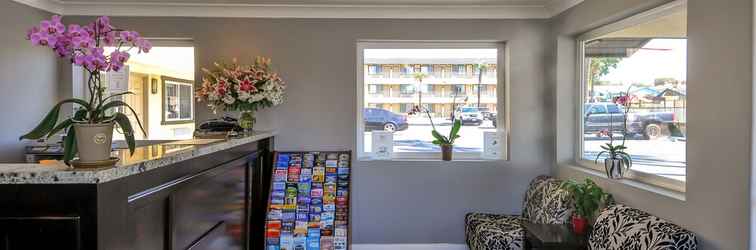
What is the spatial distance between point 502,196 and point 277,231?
6.33ft

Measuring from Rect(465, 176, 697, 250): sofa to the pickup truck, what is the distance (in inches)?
19.9

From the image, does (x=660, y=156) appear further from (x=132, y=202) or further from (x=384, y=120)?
(x=132, y=202)

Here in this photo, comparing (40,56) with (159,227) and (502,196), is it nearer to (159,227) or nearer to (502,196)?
(159,227)

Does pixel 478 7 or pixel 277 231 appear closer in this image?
pixel 277 231

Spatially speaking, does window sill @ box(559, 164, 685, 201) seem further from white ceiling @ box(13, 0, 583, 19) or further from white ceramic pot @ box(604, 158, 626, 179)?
white ceiling @ box(13, 0, 583, 19)

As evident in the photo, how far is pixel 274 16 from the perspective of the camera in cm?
399

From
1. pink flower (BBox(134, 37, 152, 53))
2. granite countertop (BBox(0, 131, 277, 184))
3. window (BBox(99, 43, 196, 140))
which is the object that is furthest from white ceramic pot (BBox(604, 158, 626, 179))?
window (BBox(99, 43, 196, 140))

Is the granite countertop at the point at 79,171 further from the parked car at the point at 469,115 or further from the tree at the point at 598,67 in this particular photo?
the tree at the point at 598,67

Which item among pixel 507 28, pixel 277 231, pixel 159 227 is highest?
pixel 507 28

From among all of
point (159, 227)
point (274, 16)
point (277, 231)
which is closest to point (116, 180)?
point (159, 227)

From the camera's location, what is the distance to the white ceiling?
3.83 meters

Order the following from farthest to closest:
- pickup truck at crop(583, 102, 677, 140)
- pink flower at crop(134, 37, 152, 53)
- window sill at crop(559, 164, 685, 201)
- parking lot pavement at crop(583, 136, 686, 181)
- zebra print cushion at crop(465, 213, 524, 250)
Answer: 1. zebra print cushion at crop(465, 213, 524, 250)
2. pickup truck at crop(583, 102, 677, 140)
3. parking lot pavement at crop(583, 136, 686, 181)
4. window sill at crop(559, 164, 685, 201)
5. pink flower at crop(134, 37, 152, 53)

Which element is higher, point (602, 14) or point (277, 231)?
point (602, 14)

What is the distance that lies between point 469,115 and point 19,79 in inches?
141
